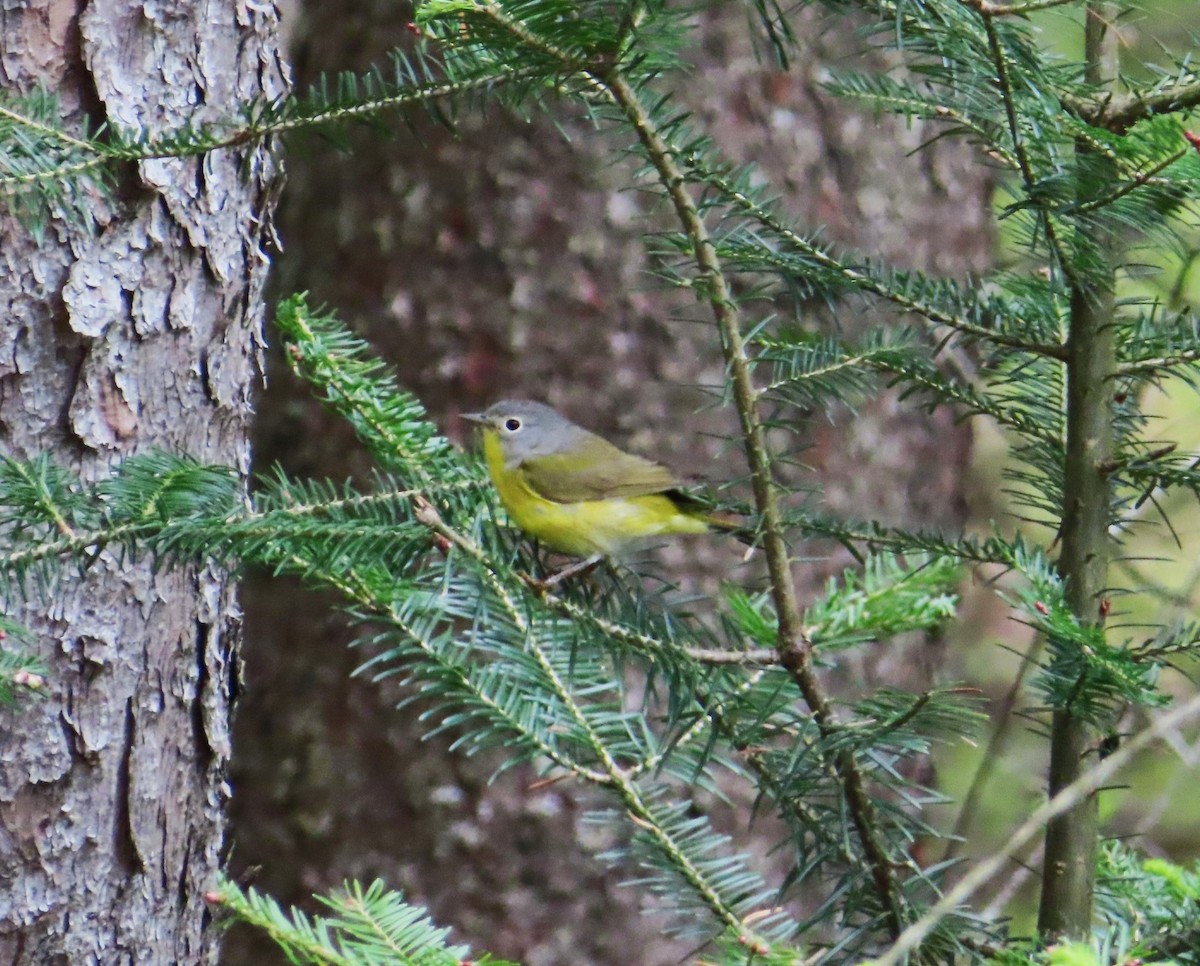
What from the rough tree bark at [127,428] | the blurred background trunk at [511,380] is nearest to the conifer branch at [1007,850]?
the rough tree bark at [127,428]

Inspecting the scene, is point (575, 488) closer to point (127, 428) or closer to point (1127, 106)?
point (127, 428)

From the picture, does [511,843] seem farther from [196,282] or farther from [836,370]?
[836,370]

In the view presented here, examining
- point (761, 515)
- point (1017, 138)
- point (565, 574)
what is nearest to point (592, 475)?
point (565, 574)

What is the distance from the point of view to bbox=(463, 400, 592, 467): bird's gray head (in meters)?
2.50

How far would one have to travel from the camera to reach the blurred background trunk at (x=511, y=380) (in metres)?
3.19

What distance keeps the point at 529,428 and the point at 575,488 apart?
0.29 meters

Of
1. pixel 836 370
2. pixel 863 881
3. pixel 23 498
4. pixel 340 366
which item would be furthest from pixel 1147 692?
pixel 23 498

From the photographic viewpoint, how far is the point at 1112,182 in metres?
1.34

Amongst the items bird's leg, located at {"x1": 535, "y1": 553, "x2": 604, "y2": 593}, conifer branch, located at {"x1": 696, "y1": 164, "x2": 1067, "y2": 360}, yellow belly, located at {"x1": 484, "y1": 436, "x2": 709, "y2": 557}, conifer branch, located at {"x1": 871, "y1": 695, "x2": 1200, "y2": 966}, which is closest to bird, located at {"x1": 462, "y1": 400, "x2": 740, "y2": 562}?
yellow belly, located at {"x1": 484, "y1": 436, "x2": 709, "y2": 557}

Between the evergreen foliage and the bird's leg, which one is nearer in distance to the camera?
the evergreen foliage

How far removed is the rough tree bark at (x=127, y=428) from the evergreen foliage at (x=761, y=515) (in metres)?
0.45

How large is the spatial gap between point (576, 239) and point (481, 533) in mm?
1937

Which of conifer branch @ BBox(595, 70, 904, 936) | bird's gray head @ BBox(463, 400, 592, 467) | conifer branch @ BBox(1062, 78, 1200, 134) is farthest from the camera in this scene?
bird's gray head @ BBox(463, 400, 592, 467)

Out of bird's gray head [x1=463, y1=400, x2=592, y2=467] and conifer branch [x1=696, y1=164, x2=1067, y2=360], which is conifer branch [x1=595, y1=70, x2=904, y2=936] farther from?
bird's gray head [x1=463, y1=400, x2=592, y2=467]
